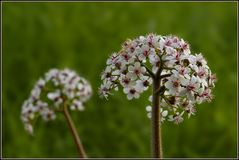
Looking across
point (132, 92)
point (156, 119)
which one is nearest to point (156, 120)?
point (156, 119)

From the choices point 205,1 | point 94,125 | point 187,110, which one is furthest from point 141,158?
point 205,1

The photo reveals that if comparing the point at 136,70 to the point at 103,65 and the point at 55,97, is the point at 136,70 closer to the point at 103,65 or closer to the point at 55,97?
the point at 55,97

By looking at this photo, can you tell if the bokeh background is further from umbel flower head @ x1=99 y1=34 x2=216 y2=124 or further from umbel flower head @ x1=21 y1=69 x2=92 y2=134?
umbel flower head @ x1=99 y1=34 x2=216 y2=124

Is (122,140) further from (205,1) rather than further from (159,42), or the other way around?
(205,1)

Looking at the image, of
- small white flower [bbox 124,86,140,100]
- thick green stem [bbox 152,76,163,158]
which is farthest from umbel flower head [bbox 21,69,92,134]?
thick green stem [bbox 152,76,163,158]

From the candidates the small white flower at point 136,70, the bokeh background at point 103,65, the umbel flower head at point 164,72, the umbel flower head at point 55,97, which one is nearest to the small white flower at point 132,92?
the umbel flower head at point 164,72

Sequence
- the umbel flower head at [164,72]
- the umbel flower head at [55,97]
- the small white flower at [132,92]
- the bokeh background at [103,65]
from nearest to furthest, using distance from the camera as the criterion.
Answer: the umbel flower head at [164,72]
the small white flower at [132,92]
the umbel flower head at [55,97]
the bokeh background at [103,65]

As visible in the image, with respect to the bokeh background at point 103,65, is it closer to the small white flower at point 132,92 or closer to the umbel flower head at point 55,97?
the umbel flower head at point 55,97
